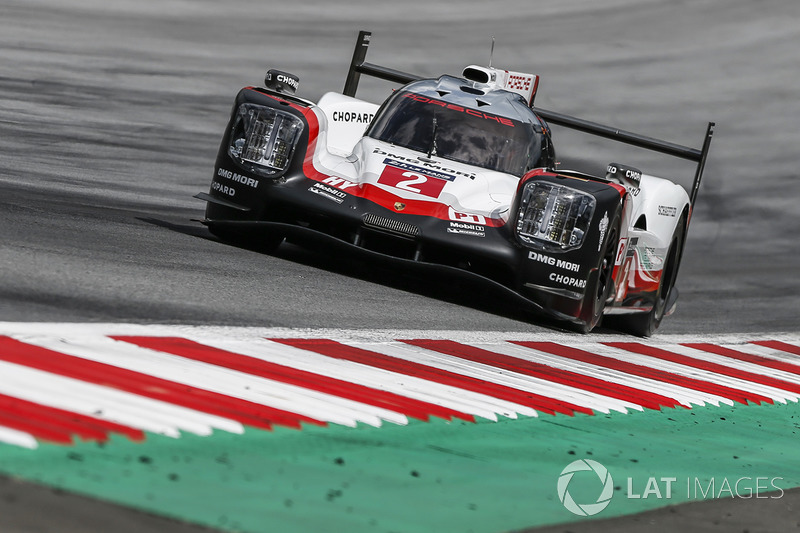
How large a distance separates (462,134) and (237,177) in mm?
1523

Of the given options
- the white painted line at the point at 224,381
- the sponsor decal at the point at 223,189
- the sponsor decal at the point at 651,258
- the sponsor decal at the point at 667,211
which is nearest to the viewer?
the white painted line at the point at 224,381

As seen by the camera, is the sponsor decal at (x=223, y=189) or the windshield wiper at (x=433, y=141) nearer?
the sponsor decal at (x=223, y=189)

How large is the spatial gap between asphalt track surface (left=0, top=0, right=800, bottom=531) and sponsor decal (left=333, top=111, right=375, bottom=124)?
1037 millimetres

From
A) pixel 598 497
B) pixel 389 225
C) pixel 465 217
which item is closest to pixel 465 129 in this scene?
pixel 465 217

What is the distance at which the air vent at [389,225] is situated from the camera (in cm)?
726

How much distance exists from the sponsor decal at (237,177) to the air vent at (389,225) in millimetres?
794

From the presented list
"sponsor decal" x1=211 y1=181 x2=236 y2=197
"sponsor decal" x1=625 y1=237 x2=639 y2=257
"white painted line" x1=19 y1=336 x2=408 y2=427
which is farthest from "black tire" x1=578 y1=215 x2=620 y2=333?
"white painted line" x1=19 y1=336 x2=408 y2=427

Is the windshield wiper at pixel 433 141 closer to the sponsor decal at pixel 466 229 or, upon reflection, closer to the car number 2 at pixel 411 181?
the car number 2 at pixel 411 181

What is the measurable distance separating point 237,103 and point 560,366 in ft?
9.43

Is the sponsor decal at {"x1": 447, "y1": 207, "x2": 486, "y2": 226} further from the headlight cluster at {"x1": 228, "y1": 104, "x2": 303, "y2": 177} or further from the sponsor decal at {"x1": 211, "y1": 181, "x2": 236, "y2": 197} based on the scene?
the sponsor decal at {"x1": 211, "y1": 181, "x2": 236, "y2": 197}

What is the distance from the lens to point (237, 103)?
8.00m

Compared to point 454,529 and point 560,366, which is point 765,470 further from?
point 454,529

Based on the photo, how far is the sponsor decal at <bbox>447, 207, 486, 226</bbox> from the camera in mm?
7391

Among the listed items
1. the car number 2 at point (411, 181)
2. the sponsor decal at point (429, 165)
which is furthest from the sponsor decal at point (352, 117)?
the car number 2 at point (411, 181)
